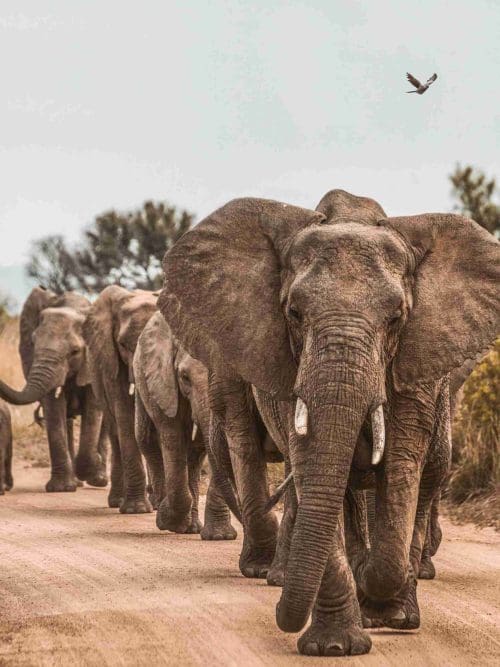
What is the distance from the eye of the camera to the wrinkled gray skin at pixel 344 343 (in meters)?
6.87

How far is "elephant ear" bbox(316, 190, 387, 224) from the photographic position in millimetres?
7676

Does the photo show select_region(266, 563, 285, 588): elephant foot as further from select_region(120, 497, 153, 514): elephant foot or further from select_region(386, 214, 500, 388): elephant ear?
select_region(120, 497, 153, 514): elephant foot

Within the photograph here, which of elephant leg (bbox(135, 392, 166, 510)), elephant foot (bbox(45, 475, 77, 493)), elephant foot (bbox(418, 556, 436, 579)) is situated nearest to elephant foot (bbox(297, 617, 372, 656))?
elephant foot (bbox(418, 556, 436, 579))

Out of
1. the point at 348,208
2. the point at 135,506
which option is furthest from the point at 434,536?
the point at 135,506

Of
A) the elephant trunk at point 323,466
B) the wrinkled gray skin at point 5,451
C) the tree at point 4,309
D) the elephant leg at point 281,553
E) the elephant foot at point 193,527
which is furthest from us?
the tree at point 4,309

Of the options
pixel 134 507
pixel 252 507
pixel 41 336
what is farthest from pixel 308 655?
pixel 41 336

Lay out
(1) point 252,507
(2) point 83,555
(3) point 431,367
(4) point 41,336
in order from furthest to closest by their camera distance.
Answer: (4) point 41,336, (2) point 83,555, (1) point 252,507, (3) point 431,367

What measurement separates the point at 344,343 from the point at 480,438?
7.63 meters

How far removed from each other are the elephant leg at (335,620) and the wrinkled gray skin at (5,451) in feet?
33.2

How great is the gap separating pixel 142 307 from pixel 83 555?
4.86 meters

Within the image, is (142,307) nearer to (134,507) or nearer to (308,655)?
(134,507)

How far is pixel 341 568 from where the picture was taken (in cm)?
714

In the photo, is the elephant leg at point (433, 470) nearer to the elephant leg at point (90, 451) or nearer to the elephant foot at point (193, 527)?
the elephant foot at point (193, 527)

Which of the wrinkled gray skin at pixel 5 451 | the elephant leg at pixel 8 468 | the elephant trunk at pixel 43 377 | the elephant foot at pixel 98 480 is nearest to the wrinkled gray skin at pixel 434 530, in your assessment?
the wrinkled gray skin at pixel 5 451
